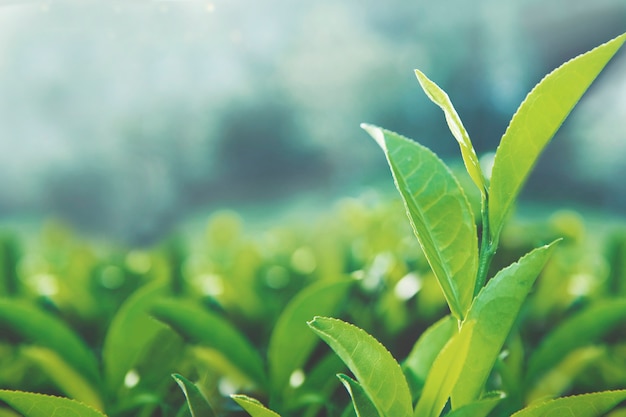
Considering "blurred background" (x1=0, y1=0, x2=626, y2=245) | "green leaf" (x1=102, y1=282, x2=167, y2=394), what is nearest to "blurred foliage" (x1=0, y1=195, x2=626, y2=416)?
"green leaf" (x1=102, y1=282, x2=167, y2=394)

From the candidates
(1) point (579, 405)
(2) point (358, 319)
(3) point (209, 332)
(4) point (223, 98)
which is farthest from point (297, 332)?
(4) point (223, 98)

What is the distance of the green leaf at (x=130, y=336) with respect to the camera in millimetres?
719

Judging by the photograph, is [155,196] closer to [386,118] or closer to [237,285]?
[386,118]

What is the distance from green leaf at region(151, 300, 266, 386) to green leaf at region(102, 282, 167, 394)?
0.03 metres

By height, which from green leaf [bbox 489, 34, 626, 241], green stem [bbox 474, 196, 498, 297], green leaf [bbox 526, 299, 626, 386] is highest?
green leaf [bbox 489, 34, 626, 241]

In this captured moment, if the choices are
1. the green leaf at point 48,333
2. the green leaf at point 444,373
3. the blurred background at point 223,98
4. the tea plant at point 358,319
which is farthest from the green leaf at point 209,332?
the blurred background at point 223,98

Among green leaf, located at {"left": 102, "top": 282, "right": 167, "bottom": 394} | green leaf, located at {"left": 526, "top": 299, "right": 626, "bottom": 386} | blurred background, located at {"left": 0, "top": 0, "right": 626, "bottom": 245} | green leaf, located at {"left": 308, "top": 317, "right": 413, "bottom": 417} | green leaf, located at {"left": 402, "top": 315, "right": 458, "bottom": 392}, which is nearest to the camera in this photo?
green leaf, located at {"left": 308, "top": 317, "right": 413, "bottom": 417}

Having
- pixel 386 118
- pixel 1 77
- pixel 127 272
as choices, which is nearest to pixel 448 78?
pixel 386 118

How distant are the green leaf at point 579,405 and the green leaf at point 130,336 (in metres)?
0.44

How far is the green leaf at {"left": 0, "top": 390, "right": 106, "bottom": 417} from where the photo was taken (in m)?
0.50

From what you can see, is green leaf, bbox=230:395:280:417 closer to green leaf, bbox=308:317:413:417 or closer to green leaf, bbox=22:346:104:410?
green leaf, bbox=308:317:413:417

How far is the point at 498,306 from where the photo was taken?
0.46 meters

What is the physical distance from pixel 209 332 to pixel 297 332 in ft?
0.40

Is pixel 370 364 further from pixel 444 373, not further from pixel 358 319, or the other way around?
pixel 358 319
